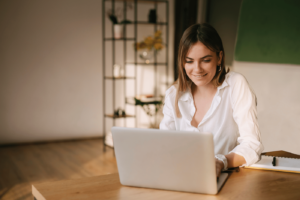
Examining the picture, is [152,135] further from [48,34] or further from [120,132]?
[48,34]

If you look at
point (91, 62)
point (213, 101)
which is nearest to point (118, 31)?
point (91, 62)

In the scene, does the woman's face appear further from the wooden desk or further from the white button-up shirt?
the wooden desk

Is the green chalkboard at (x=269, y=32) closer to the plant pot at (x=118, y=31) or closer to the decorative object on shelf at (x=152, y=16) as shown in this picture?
the decorative object on shelf at (x=152, y=16)

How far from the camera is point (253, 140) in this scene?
1.35 meters

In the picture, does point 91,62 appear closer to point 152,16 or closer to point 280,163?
point 152,16

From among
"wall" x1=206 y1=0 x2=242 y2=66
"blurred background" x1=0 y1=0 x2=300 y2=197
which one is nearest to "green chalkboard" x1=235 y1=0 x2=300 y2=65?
"blurred background" x1=0 y1=0 x2=300 y2=197

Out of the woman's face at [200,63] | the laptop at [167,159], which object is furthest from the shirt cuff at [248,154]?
the woman's face at [200,63]

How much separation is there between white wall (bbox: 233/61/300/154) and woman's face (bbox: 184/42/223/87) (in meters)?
2.09

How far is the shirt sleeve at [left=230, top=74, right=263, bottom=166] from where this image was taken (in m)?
1.30

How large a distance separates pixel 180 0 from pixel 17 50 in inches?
105

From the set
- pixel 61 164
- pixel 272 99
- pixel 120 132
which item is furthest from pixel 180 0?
Result: pixel 120 132

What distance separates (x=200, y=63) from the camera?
1.48m

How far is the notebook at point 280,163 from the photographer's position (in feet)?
4.08

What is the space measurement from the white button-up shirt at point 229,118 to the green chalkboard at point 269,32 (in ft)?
6.49
